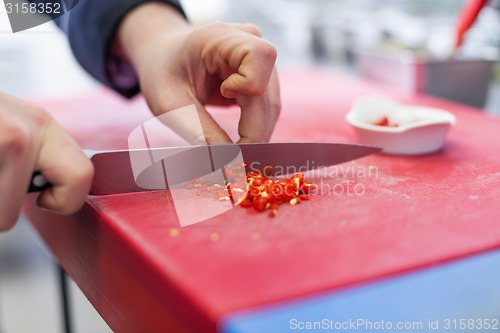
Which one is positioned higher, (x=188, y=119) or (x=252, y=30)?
(x=252, y=30)

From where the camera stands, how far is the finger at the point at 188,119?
2.67 feet

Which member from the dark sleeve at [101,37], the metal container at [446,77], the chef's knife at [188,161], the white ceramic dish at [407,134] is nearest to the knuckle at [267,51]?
the chef's knife at [188,161]

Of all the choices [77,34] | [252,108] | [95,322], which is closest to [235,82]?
[252,108]

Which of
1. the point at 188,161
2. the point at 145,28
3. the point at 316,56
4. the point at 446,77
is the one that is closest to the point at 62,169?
the point at 188,161

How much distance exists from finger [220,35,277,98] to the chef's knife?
0.26ft

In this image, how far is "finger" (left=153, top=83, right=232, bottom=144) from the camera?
32.0 inches

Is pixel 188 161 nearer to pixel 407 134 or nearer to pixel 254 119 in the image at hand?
pixel 254 119

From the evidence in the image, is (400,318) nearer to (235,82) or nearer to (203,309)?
(203,309)

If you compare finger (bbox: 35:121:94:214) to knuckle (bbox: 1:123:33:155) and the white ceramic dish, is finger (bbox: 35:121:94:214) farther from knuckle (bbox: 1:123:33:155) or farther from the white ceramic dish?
the white ceramic dish

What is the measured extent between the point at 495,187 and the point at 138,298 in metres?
0.51

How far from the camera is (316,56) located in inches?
87.1

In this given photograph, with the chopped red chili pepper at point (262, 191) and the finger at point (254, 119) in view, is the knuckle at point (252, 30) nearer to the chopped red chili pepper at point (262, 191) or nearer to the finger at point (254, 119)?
the finger at point (254, 119)

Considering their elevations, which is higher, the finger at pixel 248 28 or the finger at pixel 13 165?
the finger at pixel 248 28

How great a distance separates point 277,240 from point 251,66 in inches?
10.2
